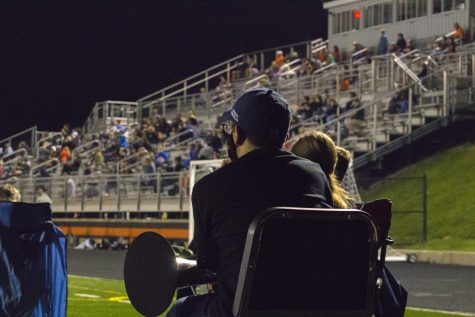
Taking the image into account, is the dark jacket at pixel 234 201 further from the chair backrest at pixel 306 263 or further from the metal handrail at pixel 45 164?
the metal handrail at pixel 45 164

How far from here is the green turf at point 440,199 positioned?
2577 cm

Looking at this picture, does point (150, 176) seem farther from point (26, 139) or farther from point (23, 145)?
point (26, 139)

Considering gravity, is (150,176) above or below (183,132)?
below

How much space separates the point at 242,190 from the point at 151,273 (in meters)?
0.45

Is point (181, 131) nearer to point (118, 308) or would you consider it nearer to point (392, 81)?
point (392, 81)

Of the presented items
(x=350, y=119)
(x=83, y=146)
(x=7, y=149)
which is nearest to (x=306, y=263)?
(x=350, y=119)

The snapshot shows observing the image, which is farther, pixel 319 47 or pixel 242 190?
pixel 319 47

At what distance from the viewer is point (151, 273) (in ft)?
13.3

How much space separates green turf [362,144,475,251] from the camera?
25.8 meters

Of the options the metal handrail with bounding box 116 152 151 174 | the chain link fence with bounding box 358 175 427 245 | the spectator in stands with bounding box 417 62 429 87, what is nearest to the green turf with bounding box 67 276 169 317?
the chain link fence with bounding box 358 175 427 245

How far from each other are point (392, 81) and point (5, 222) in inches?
1081

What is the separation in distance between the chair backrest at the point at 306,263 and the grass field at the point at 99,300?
25.5 ft

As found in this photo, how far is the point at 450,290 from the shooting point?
16.4m

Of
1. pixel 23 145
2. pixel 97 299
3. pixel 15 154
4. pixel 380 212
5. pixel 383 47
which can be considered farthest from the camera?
pixel 15 154
